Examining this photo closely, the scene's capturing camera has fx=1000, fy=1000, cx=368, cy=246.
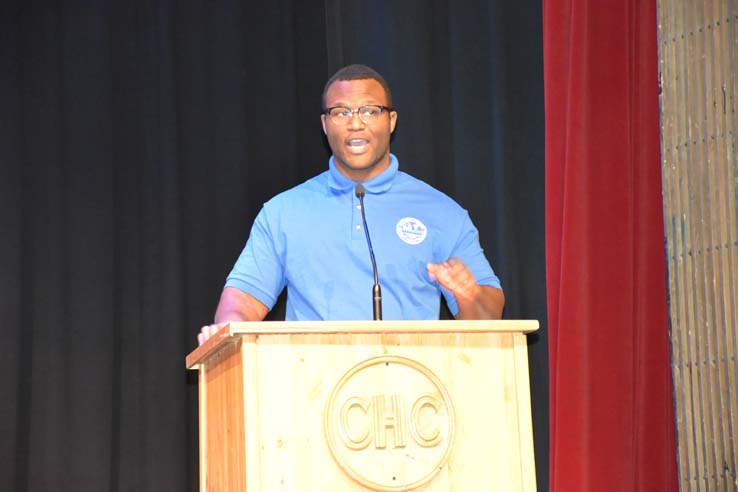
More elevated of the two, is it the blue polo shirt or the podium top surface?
the blue polo shirt

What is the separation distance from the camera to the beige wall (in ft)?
8.55

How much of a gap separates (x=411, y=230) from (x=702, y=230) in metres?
0.93

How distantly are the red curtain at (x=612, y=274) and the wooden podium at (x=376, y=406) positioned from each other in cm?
79

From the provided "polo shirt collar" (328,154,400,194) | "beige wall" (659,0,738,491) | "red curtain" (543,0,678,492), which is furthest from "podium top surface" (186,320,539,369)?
"polo shirt collar" (328,154,400,194)

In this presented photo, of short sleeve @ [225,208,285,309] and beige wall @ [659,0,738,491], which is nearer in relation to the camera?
beige wall @ [659,0,738,491]

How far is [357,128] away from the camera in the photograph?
3.31 meters

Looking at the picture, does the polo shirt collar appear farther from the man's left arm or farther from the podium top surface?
the podium top surface

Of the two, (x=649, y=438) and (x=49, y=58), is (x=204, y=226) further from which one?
(x=649, y=438)

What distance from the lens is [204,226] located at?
13.6ft

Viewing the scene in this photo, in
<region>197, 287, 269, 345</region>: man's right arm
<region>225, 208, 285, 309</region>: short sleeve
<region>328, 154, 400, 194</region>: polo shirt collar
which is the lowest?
<region>197, 287, 269, 345</region>: man's right arm

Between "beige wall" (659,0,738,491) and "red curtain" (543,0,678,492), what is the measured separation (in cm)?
15

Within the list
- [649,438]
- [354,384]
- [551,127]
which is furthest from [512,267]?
[354,384]

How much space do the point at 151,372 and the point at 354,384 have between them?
2.03m

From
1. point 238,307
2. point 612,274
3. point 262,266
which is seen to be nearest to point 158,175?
point 262,266
